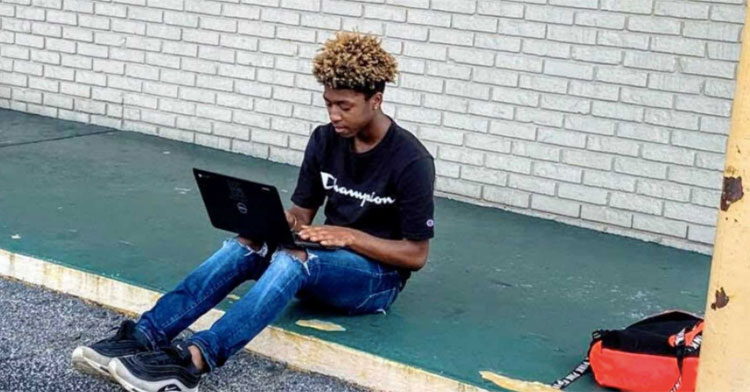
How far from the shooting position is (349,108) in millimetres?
4402

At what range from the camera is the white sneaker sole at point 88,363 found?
13.5 ft

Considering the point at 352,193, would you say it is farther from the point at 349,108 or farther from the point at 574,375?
the point at 574,375

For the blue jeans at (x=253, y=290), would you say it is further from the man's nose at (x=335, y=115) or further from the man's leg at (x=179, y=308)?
the man's nose at (x=335, y=115)

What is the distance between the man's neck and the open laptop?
0.44 meters

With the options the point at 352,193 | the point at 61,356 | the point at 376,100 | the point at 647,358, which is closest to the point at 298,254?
the point at 352,193

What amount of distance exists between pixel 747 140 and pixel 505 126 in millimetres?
4093

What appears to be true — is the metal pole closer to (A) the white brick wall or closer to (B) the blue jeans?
(B) the blue jeans

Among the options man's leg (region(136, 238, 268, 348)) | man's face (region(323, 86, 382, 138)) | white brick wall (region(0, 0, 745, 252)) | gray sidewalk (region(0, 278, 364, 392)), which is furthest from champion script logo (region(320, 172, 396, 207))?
white brick wall (region(0, 0, 745, 252))

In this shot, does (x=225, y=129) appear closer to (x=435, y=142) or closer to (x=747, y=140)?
(x=435, y=142)

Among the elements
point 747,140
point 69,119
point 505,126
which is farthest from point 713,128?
point 69,119

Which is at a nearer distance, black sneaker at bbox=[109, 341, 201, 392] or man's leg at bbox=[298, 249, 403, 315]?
black sneaker at bbox=[109, 341, 201, 392]

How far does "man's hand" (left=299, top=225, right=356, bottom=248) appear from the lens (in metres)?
4.37

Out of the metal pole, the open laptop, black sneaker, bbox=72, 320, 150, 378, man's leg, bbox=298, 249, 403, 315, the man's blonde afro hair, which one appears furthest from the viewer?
man's leg, bbox=298, 249, 403, 315

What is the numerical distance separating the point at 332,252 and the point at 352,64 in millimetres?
701
